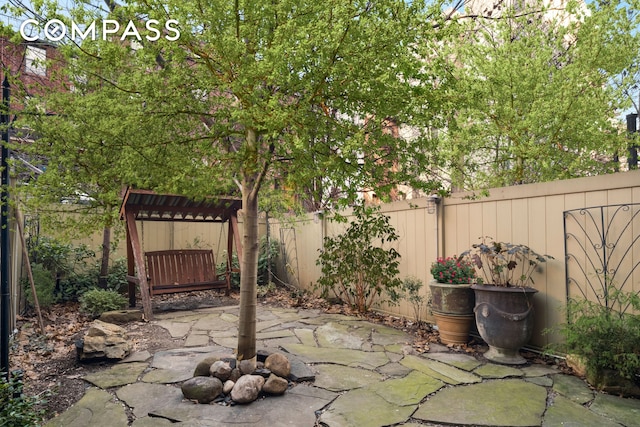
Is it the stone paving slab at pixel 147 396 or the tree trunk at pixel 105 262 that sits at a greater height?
the tree trunk at pixel 105 262

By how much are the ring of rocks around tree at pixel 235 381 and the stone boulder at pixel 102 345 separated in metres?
1.03

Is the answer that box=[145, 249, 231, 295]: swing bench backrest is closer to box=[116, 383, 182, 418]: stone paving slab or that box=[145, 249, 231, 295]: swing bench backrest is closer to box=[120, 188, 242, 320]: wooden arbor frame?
box=[120, 188, 242, 320]: wooden arbor frame

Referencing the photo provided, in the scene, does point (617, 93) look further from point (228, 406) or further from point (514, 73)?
point (228, 406)

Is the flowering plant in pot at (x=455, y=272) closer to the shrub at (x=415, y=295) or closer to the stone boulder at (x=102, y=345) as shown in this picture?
the shrub at (x=415, y=295)

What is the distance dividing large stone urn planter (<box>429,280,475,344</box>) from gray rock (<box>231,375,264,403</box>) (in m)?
2.24

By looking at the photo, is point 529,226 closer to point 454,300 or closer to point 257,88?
point 454,300

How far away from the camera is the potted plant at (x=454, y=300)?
14.4ft

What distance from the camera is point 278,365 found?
11.1 feet

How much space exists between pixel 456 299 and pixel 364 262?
1557 millimetres

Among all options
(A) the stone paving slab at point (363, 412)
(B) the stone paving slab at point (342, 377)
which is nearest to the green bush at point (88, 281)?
(B) the stone paving slab at point (342, 377)

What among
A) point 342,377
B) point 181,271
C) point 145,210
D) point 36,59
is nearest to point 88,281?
point 181,271

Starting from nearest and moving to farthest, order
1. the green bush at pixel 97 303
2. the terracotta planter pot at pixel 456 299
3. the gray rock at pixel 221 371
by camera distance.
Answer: the gray rock at pixel 221 371 → the terracotta planter pot at pixel 456 299 → the green bush at pixel 97 303

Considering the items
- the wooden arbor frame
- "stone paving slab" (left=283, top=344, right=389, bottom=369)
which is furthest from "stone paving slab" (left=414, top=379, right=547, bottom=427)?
the wooden arbor frame

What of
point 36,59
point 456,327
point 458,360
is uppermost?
point 36,59
